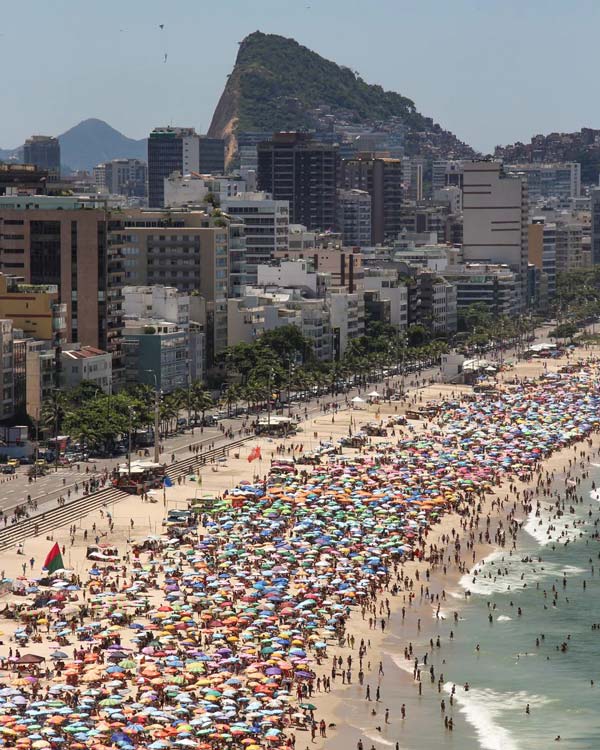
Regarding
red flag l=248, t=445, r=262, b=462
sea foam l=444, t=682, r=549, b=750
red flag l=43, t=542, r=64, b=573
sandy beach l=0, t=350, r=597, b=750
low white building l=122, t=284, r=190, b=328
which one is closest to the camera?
sea foam l=444, t=682, r=549, b=750

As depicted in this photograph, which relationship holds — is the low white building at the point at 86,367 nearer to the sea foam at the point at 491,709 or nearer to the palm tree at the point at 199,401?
the palm tree at the point at 199,401

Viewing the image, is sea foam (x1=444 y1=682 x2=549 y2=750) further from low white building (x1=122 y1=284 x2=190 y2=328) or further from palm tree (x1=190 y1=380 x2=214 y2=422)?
low white building (x1=122 y1=284 x2=190 y2=328)

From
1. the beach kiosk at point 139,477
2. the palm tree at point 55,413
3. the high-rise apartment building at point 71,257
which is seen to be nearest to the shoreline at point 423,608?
the beach kiosk at point 139,477

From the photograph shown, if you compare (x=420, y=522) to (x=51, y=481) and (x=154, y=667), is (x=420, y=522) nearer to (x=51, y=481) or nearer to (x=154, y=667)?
(x=51, y=481)

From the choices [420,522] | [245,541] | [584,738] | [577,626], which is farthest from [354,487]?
[584,738]

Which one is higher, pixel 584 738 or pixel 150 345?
pixel 150 345

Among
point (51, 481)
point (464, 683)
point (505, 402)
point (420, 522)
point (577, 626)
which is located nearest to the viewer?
point (464, 683)

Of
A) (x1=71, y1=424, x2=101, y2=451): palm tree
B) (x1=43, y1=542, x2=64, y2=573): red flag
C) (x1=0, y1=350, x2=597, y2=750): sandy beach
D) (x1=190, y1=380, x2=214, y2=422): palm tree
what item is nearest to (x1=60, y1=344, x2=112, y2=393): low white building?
(x1=190, y1=380, x2=214, y2=422): palm tree
